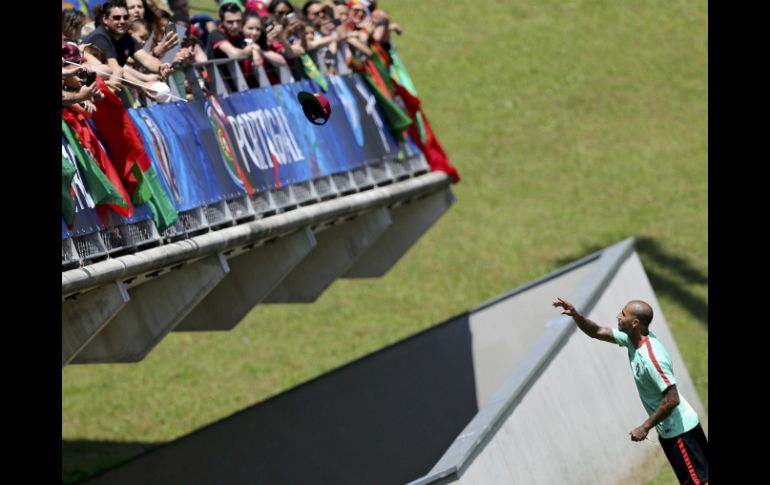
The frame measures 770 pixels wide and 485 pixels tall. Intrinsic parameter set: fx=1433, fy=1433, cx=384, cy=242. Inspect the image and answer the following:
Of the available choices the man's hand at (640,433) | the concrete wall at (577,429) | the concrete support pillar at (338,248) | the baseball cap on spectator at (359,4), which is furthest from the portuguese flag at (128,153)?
the baseball cap on spectator at (359,4)

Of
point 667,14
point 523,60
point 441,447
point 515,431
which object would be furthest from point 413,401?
point 667,14

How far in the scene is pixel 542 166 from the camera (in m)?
36.7

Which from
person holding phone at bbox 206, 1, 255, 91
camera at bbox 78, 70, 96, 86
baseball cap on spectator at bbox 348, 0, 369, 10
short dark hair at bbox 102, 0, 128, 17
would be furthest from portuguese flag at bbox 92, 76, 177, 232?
baseball cap on spectator at bbox 348, 0, 369, 10

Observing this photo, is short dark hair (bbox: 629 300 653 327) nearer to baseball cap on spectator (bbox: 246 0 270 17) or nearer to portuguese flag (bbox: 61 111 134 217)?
portuguese flag (bbox: 61 111 134 217)

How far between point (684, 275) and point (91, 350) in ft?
64.4

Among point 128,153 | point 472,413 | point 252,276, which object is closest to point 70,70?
point 128,153

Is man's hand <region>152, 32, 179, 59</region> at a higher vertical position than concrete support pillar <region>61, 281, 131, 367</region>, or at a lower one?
higher

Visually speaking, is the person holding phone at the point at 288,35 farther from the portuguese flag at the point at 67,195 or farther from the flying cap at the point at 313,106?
the portuguese flag at the point at 67,195

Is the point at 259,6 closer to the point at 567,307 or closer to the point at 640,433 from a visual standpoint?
the point at 567,307

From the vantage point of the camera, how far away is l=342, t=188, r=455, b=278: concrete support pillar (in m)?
20.2

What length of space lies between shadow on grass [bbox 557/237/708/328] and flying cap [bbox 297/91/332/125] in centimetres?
1730

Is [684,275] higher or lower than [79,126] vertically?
lower
